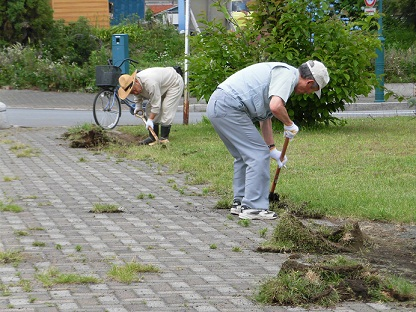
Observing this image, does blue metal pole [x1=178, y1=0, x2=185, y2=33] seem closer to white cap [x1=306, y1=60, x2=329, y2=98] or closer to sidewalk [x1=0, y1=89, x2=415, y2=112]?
sidewalk [x1=0, y1=89, x2=415, y2=112]

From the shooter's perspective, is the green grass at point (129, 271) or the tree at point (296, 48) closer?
the green grass at point (129, 271)

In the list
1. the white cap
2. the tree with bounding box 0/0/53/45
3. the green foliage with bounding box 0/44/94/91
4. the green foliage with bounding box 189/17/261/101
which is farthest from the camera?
the tree with bounding box 0/0/53/45

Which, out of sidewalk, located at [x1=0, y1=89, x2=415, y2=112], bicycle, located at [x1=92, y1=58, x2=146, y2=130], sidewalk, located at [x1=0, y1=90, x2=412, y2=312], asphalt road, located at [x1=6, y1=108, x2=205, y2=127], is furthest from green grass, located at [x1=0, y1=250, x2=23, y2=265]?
sidewalk, located at [x1=0, y1=89, x2=415, y2=112]

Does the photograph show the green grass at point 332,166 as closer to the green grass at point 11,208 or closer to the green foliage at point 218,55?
the green foliage at point 218,55

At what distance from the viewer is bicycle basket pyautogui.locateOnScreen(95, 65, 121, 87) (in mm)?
15757

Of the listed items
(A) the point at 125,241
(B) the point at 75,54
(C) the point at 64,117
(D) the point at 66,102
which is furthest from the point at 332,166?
(B) the point at 75,54

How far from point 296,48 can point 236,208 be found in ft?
23.4

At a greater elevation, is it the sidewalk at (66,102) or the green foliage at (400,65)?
the green foliage at (400,65)

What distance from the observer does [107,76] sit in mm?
15797

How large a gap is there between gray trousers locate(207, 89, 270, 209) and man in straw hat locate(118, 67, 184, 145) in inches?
200

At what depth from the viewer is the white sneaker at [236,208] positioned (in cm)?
882

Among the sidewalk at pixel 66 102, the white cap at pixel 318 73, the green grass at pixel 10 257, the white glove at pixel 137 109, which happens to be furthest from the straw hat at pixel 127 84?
the sidewalk at pixel 66 102

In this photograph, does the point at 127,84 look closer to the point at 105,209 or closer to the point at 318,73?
the point at 105,209

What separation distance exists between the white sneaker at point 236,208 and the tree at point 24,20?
20265 millimetres
